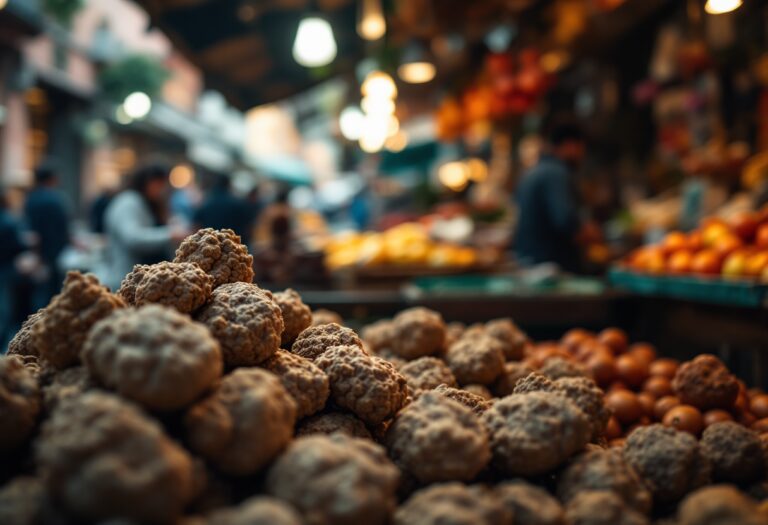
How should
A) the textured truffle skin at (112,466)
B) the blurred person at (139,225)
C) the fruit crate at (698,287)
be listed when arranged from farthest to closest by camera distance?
the blurred person at (139,225)
the fruit crate at (698,287)
the textured truffle skin at (112,466)

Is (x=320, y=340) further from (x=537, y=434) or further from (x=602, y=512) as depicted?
(x=602, y=512)

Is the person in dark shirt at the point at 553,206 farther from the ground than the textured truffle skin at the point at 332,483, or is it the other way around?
the person in dark shirt at the point at 553,206

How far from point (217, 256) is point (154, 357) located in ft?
2.23

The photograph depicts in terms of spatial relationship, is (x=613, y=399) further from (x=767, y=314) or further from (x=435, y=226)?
(x=435, y=226)

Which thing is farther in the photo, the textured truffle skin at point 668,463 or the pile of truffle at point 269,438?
the textured truffle skin at point 668,463

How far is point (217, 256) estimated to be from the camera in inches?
73.0

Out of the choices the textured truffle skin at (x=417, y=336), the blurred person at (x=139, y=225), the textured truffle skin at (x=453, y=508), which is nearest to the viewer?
the textured truffle skin at (x=453, y=508)

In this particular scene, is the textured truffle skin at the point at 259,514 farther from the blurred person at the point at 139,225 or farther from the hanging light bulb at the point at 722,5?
the blurred person at the point at 139,225

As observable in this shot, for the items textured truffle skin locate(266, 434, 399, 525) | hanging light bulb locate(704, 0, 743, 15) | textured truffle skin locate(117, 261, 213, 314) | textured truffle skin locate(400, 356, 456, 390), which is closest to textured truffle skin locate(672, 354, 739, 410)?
textured truffle skin locate(400, 356, 456, 390)

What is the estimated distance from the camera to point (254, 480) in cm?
133

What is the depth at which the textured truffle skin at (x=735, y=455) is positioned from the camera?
1.60 metres

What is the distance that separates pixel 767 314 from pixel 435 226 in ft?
16.2

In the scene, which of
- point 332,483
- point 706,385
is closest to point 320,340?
point 332,483

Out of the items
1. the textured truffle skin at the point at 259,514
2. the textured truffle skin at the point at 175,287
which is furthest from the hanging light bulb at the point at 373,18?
the textured truffle skin at the point at 259,514
